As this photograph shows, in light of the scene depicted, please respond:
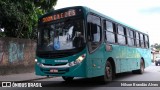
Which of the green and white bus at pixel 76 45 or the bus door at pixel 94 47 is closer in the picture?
the green and white bus at pixel 76 45

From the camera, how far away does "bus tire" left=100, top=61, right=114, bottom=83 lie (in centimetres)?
1204

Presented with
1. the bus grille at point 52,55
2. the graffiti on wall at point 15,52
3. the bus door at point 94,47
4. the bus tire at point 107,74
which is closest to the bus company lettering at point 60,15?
the bus door at point 94,47

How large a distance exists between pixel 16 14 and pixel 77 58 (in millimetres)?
8549

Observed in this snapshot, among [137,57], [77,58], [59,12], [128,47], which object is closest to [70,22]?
[59,12]

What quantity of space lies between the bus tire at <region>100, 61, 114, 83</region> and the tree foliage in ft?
25.7

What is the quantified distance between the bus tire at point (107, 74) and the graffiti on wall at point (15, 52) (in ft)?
24.0

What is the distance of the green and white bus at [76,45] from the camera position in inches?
414

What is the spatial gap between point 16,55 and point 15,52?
0.68ft

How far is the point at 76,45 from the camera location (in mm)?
10539

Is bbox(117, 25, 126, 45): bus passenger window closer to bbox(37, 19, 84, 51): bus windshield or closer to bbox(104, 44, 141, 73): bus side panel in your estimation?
bbox(104, 44, 141, 73): bus side panel

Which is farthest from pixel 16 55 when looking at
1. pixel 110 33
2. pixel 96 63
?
pixel 96 63

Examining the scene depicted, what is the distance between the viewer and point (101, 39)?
11789 millimetres

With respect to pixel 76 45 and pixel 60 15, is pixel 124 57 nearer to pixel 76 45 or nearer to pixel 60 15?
pixel 76 45

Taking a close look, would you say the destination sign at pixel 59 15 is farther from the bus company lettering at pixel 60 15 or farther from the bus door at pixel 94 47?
the bus door at pixel 94 47
